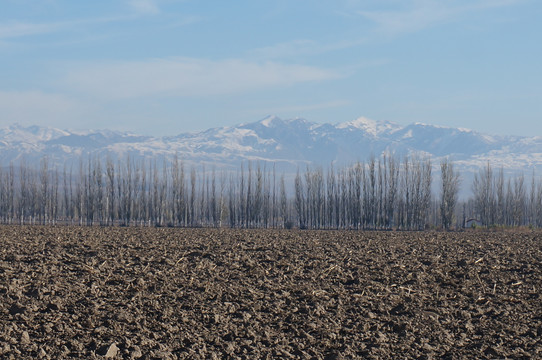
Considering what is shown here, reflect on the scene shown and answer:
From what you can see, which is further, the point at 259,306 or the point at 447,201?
the point at 447,201

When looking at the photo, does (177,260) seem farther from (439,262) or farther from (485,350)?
(485,350)

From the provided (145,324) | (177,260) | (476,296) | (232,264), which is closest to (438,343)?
(476,296)

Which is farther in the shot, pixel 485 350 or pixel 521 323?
pixel 521 323

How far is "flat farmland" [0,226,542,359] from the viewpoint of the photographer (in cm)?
1301

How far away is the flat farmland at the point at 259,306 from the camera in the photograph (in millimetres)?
13008

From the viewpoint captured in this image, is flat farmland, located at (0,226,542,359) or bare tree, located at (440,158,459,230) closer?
flat farmland, located at (0,226,542,359)

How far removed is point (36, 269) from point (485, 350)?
453 inches

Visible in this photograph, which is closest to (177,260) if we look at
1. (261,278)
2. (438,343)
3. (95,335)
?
(261,278)

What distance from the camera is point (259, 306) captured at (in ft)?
51.2

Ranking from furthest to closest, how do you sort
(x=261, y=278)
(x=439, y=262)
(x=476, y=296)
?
(x=439, y=262) < (x=261, y=278) < (x=476, y=296)

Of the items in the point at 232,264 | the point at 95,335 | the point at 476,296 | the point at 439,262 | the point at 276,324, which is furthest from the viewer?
the point at 439,262

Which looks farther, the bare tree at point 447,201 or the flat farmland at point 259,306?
the bare tree at point 447,201

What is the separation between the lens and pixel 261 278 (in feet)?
61.4

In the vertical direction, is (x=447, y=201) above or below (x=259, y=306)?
below
